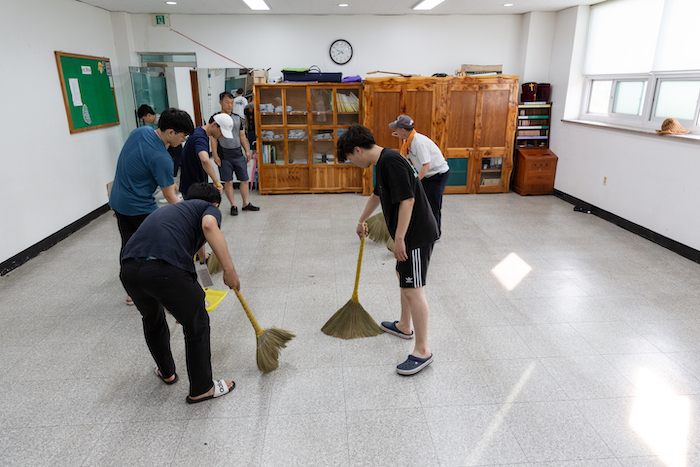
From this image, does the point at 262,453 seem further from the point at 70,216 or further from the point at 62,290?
the point at 70,216

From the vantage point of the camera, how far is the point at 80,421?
7.14 ft

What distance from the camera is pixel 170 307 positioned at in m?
1.99

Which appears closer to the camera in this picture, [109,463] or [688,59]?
[109,463]

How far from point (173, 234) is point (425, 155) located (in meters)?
2.47

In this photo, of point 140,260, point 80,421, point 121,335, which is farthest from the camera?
point 121,335

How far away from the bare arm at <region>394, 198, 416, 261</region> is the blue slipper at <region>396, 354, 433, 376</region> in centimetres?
68

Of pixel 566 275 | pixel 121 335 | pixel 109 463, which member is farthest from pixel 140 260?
pixel 566 275

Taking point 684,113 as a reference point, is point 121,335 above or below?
below

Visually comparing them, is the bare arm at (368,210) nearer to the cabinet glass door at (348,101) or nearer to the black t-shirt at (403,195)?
the black t-shirt at (403,195)

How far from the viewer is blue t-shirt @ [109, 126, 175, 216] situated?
275cm

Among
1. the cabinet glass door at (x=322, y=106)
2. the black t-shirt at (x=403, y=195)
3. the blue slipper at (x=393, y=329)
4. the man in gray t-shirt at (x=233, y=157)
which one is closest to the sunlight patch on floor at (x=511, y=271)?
the blue slipper at (x=393, y=329)

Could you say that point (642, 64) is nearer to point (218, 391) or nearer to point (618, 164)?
point (618, 164)

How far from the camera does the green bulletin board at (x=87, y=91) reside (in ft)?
16.9

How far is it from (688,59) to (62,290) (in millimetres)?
6373
